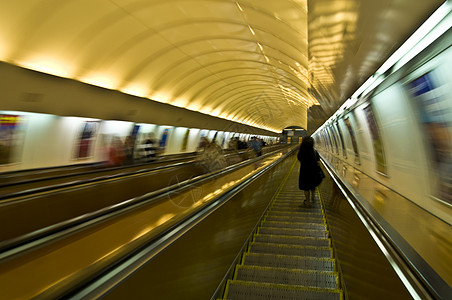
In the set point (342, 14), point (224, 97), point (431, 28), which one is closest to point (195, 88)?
point (224, 97)

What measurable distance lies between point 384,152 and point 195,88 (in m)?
13.2

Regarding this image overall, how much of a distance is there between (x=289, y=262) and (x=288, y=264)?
0.12 feet

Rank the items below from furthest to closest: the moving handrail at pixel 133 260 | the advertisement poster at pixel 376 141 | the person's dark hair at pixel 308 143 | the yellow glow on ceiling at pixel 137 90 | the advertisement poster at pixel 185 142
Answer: the advertisement poster at pixel 185 142 < the yellow glow on ceiling at pixel 137 90 < the person's dark hair at pixel 308 143 < the advertisement poster at pixel 376 141 < the moving handrail at pixel 133 260

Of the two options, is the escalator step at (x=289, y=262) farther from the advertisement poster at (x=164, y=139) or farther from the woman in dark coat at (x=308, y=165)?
the advertisement poster at (x=164, y=139)

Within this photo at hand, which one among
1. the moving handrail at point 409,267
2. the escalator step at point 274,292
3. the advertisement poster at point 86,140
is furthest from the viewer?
the advertisement poster at point 86,140

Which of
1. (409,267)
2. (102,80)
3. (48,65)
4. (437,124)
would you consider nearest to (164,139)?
(102,80)

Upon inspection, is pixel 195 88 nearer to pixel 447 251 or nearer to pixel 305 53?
pixel 305 53

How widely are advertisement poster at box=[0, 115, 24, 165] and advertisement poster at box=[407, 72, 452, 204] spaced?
12012mm

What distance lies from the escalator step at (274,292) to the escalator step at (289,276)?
43 centimetres

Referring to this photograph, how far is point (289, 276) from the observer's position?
4195mm

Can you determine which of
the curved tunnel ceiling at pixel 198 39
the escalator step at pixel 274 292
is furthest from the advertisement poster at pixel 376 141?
the escalator step at pixel 274 292

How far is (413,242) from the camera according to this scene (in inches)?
91.2

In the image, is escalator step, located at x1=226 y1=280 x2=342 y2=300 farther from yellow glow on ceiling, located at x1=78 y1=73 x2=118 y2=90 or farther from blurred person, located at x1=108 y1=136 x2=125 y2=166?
yellow glow on ceiling, located at x1=78 y1=73 x2=118 y2=90

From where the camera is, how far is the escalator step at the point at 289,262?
4609mm
